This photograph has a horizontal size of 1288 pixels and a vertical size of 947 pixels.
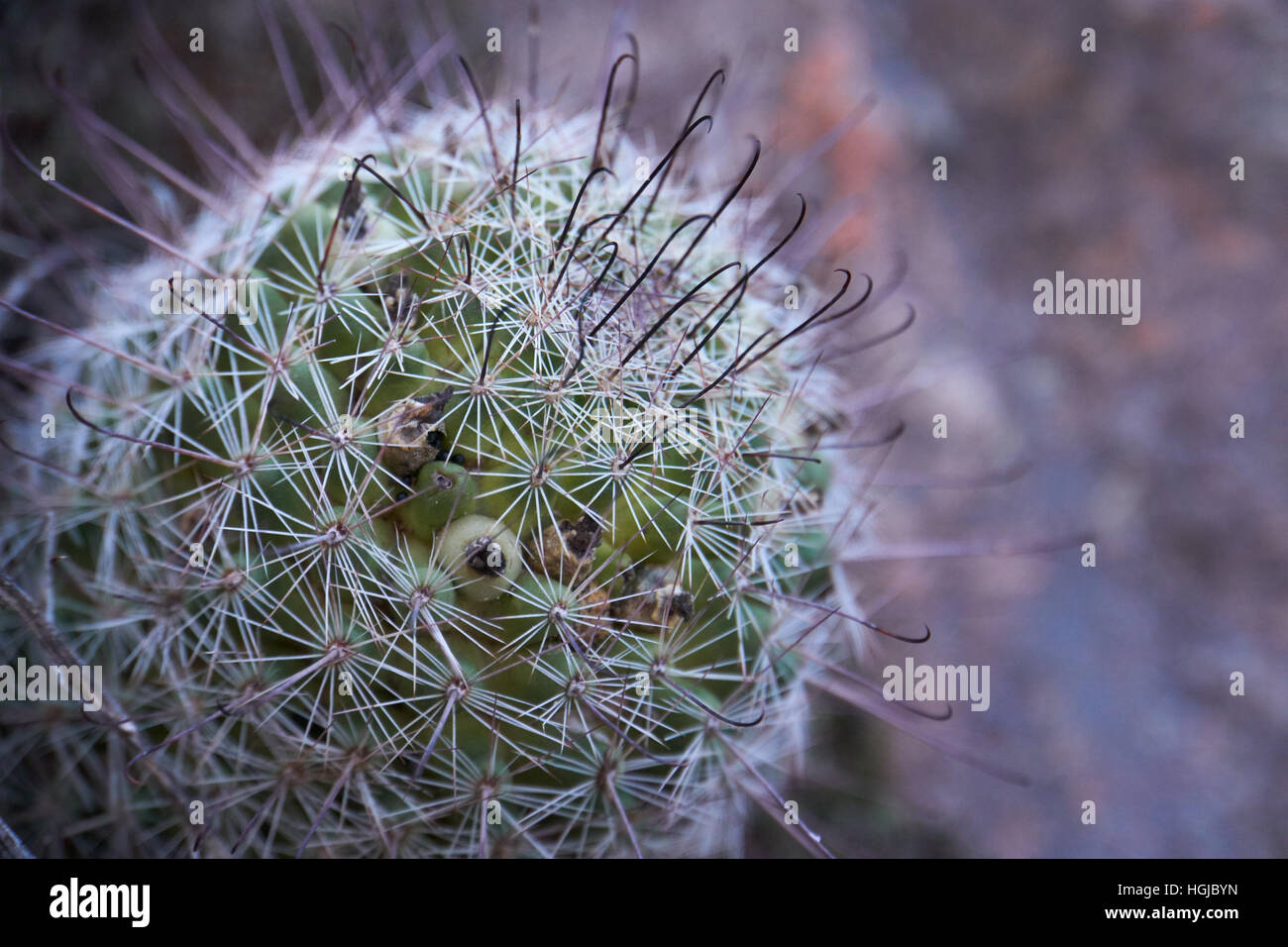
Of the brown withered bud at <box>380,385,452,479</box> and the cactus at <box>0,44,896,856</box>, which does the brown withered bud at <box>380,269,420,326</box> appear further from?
the brown withered bud at <box>380,385,452,479</box>

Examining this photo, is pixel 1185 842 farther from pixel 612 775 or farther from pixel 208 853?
pixel 208 853

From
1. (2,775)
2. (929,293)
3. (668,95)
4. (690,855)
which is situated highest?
(668,95)

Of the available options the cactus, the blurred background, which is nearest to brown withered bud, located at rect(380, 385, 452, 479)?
the cactus

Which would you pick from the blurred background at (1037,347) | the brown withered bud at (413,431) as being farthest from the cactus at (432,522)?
the blurred background at (1037,347)

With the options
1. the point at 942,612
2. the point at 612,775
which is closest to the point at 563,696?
the point at 612,775

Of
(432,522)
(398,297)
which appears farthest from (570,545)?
(398,297)

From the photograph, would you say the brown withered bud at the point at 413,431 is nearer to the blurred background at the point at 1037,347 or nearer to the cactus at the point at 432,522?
the cactus at the point at 432,522
